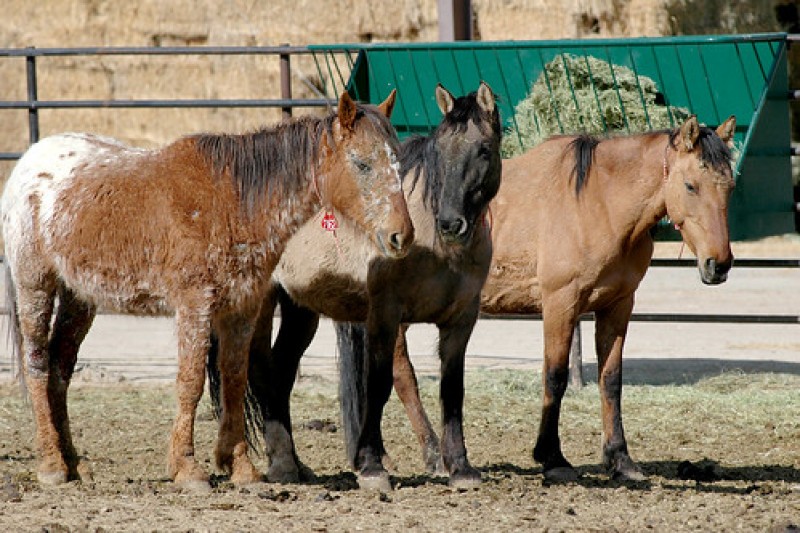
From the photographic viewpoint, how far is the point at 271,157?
559 cm

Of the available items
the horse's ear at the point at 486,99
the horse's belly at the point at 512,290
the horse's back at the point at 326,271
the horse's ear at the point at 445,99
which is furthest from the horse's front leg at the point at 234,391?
the horse's belly at the point at 512,290

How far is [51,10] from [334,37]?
3.50 meters

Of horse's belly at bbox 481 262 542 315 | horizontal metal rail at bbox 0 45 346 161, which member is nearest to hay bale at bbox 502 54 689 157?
horizontal metal rail at bbox 0 45 346 161

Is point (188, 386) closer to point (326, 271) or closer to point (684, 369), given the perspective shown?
point (326, 271)

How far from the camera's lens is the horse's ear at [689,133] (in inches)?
230

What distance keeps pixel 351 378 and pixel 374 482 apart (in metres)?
0.92

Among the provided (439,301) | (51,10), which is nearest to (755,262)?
(439,301)

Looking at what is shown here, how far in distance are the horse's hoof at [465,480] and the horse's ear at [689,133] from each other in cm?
183

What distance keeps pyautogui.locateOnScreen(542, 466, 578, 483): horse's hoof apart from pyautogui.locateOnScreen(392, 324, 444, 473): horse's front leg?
2.34ft

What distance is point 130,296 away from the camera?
18.2 feet

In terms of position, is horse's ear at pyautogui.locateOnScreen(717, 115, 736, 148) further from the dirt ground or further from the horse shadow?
the horse shadow

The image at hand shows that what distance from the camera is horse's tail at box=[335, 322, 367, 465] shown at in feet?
20.7

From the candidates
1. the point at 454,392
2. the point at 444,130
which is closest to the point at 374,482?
the point at 454,392

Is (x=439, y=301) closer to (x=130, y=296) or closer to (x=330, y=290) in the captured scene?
(x=330, y=290)
